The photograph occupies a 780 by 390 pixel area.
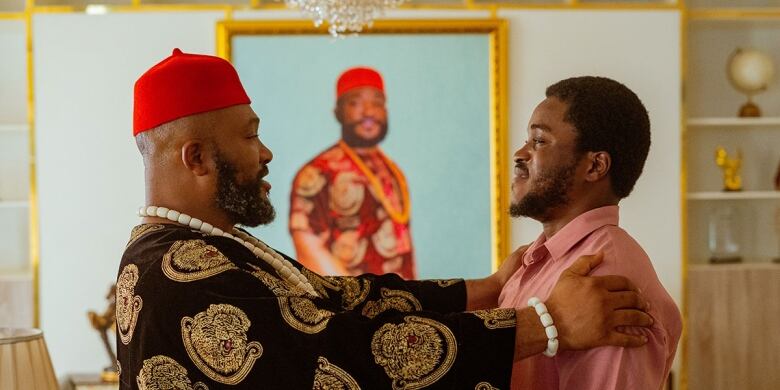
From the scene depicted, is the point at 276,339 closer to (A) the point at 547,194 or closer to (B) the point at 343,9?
(A) the point at 547,194

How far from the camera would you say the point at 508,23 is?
4.89m

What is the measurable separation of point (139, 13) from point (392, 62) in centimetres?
128

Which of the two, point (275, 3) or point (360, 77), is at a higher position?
point (275, 3)

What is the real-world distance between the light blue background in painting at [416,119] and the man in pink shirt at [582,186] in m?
2.80

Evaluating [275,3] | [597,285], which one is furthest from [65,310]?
[597,285]

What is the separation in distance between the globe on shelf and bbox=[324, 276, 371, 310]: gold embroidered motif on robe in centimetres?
341

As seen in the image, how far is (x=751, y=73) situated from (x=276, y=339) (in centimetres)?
413

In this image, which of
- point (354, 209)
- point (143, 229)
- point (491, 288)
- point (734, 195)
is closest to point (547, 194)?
point (491, 288)

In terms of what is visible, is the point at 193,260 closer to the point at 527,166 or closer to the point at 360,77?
the point at 527,166

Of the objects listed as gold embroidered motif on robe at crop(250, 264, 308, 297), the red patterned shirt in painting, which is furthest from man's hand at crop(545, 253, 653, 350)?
the red patterned shirt in painting

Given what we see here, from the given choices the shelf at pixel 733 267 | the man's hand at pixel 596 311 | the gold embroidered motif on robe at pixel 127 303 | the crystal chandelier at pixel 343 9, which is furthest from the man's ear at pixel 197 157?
the shelf at pixel 733 267

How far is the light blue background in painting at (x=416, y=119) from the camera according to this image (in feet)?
16.0

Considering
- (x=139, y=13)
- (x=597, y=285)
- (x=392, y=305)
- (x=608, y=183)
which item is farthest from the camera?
(x=139, y=13)

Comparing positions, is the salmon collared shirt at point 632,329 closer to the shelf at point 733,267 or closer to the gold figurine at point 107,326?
the gold figurine at point 107,326
